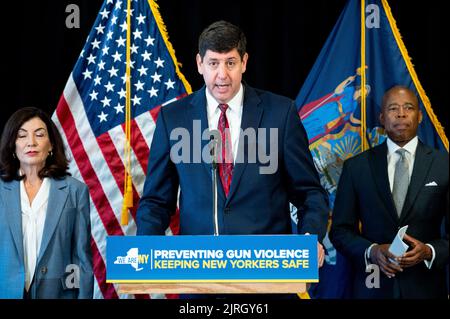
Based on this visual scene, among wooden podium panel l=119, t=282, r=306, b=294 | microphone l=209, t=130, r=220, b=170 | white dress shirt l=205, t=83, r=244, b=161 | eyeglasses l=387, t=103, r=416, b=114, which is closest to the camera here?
wooden podium panel l=119, t=282, r=306, b=294

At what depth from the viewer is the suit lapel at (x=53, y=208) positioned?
12.7 feet

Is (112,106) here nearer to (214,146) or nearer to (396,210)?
(396,210)

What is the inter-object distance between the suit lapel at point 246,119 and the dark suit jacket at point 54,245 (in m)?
1.06

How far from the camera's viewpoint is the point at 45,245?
3.87 metres

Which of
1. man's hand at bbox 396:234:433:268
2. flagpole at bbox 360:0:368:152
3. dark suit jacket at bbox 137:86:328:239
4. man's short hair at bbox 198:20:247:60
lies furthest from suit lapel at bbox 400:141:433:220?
man's short hair at bbox 198:20:247:60

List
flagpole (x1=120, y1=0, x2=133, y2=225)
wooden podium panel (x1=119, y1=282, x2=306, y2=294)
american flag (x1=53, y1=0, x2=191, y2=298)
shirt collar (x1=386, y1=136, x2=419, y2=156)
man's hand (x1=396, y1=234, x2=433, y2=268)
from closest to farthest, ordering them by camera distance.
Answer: wooden podium panel (x1=119, y1=282, x2=306, y2=294)
man's hand (x1=396, y1=234, x2=433, y2=268)
shirt collar (x1=386, y1=136, x2=419, y2=156)
flagpole (x1=120, y1=0, x2=133, y2=225)
american flag (x1=53, y1=0, x2=191, y2=298)

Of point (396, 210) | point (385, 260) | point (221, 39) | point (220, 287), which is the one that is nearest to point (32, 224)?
point (221, 39)

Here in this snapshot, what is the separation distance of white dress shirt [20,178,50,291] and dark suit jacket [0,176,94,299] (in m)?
0.04

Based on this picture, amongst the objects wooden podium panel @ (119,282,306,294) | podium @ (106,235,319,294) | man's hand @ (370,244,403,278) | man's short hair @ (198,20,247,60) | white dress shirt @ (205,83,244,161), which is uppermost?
man's short hair @ (198,20,247,60)

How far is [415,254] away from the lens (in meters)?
4.08

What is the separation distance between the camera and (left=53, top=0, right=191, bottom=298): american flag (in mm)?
4945

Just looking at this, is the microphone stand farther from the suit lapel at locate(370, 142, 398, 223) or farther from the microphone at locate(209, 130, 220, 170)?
the suit lapel at locate(370, 142, 398, 223)

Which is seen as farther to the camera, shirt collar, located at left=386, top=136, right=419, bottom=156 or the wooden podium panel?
shirt collar, located at left=386, top=136, right=419, bottom=156

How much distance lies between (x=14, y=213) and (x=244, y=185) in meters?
1.26
